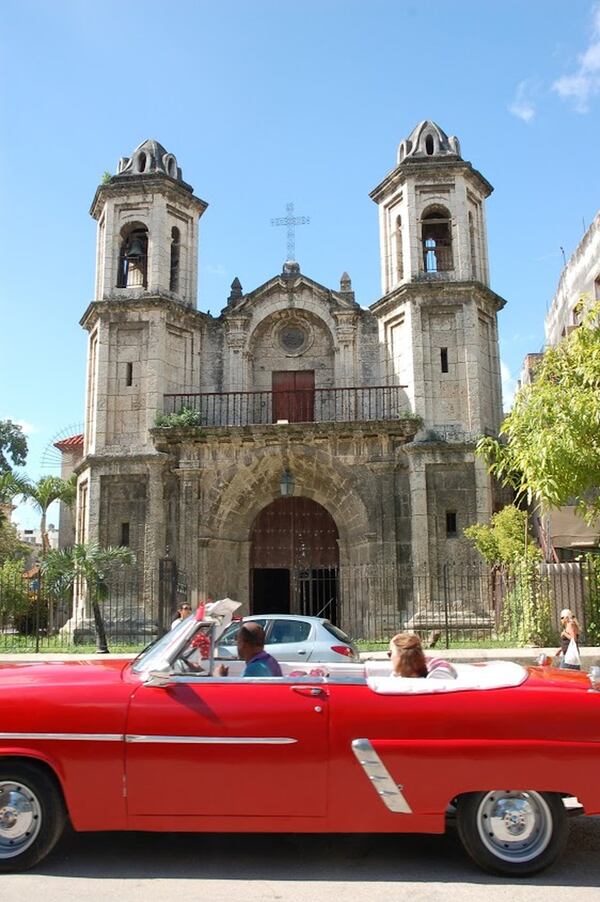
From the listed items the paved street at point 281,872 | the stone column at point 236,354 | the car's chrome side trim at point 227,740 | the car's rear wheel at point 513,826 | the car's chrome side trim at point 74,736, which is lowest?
the paved street at point 281,872

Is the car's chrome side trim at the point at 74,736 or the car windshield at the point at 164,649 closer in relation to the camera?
the car's chrome side trim at the point at 74,736

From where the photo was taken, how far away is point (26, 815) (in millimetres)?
4457

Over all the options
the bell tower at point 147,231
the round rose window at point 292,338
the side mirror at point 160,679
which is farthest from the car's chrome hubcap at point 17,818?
the round rose window at point 292,338

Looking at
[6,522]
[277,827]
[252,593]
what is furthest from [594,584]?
[6,522]

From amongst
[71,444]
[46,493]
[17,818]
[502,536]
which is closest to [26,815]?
[17,818]

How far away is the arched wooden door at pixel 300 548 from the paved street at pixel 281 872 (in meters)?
13.9

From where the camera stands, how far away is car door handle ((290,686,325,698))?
4574 mm

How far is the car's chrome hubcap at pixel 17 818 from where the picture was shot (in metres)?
4.44

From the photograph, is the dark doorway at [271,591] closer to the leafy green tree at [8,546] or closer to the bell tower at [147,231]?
the bell tower at [147,231]

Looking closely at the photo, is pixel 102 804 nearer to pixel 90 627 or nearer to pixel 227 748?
pixel 227 748

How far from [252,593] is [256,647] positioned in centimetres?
1453

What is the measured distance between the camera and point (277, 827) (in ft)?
14.4

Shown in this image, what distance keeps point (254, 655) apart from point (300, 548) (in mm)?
14332

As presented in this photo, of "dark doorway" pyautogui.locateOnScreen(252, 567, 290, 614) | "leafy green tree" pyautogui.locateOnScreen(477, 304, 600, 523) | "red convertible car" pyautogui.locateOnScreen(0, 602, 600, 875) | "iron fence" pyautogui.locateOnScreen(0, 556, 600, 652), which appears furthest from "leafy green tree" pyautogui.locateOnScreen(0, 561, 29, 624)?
"red convertible car" pyautogui.locateOnScreen(0, 602, 600, 875)
